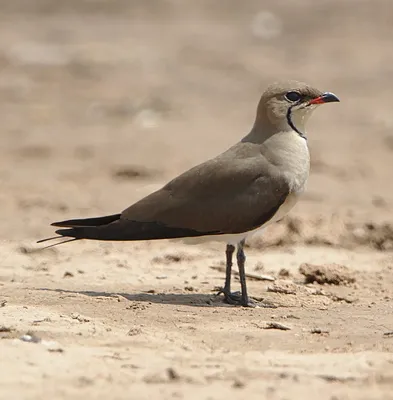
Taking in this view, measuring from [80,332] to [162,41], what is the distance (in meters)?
15.3

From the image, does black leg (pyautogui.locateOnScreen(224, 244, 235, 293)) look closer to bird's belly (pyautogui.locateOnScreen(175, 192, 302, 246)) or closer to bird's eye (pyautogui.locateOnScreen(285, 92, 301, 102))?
bird's belly (pyautogui.locateOnScreen(175, 192, 302, 246))

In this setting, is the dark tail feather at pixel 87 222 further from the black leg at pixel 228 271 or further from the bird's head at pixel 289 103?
the bird's head at pixel 289 103

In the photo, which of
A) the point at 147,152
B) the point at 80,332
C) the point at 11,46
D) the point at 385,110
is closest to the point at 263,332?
the point at 80,332

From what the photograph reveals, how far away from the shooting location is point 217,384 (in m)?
5.32

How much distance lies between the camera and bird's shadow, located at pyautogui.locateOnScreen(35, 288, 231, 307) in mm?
7539

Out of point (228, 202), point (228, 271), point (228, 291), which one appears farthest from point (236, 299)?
point (228, 202)

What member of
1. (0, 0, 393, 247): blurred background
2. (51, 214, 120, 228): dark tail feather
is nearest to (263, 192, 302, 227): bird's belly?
(51, 214, 120, 228): dark tail feather

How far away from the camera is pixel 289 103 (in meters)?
7.94

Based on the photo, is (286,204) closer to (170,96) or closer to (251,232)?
(251,232)

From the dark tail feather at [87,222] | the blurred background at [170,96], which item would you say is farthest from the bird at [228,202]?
the blurred background at [170,96]

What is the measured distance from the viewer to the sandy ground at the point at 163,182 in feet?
18.6

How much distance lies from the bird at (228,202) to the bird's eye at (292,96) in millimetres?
135

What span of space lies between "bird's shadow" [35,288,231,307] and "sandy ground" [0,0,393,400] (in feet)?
0.07

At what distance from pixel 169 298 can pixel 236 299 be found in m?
0.44
